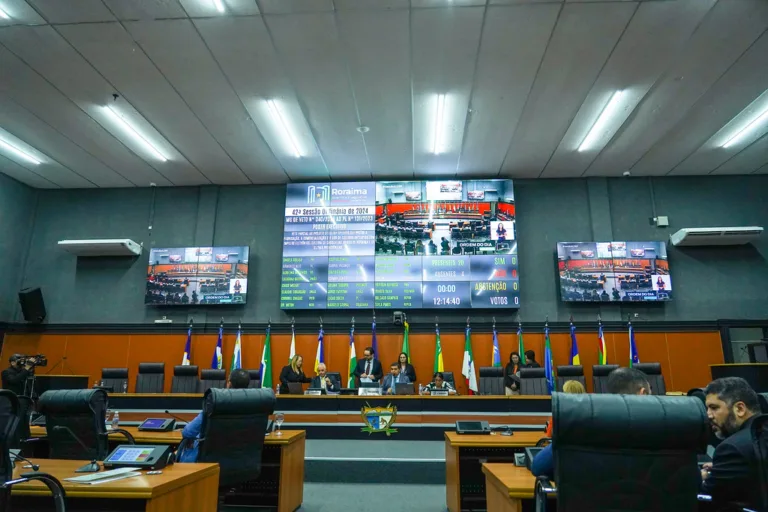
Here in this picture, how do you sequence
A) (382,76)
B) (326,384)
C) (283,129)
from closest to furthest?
(382,76)
(326,384)
(283,129)

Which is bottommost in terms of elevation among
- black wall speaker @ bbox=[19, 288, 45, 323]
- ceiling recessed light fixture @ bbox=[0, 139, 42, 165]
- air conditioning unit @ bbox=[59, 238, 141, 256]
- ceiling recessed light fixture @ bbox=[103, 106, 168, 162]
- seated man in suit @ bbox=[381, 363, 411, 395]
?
seated man in suit @ bbox=[381, 363, 411, 395]

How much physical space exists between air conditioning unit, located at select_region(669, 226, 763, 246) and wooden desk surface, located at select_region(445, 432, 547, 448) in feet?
20.0

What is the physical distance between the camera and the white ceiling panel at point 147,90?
528cm

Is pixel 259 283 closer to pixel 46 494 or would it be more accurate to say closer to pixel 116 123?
pixel 116 123

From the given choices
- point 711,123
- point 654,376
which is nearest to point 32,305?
point 654,376

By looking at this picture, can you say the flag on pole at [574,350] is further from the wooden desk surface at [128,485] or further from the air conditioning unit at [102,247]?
the air conditioning unit at [102,247]

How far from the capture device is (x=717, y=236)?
26.5ft

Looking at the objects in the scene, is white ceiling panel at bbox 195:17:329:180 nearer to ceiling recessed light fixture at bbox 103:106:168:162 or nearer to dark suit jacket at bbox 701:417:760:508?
ceiling recessed light fixture at bbox 103:106:168:162

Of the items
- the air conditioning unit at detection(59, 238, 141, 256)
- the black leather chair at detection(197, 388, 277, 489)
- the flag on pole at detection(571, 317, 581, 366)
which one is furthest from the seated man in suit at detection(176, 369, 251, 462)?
the air conditioning unit at detection(59, 238, 141, 256)

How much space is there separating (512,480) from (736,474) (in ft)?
2.96

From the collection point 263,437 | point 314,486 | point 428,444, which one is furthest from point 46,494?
point 428,444

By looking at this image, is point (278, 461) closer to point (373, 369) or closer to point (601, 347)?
point (373, 369)

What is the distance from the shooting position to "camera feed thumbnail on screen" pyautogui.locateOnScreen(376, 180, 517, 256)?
820cm

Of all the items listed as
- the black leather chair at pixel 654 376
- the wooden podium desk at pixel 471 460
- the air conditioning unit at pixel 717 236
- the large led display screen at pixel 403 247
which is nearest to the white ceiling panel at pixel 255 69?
the large led display screen at pixel 403 247
